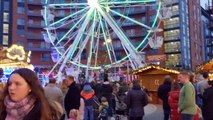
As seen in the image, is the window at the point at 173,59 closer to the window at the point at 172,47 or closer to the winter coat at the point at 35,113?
the window at the point at 172,47

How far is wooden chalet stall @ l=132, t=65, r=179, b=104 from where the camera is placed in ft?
70.4

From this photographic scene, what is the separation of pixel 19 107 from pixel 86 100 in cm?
849

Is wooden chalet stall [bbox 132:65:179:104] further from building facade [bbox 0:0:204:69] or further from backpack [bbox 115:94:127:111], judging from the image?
building facade [bbox 0:0:204:69]

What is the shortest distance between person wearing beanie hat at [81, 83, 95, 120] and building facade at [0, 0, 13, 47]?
209 feet

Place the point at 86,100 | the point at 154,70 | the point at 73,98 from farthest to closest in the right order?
the point at 154,70 < the point at 86,100 < the point at 73,98

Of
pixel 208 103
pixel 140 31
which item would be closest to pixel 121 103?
pixel 208 103

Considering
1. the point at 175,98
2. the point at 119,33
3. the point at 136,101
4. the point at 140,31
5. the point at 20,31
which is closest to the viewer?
the point at 136,101

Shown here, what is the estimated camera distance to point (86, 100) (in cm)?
1107

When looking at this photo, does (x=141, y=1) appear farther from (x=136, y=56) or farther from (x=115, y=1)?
(x=136, y=56)

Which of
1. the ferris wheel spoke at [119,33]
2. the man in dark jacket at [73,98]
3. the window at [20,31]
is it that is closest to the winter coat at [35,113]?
the man in dark jacket at [73,98]

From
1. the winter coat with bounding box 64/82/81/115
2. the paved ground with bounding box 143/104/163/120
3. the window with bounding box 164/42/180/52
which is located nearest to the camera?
the winter coat with bounding box 64/82/81/115

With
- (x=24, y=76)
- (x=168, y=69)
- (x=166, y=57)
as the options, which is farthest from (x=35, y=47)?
(x=24, y=76)

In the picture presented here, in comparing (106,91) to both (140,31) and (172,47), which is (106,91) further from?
(140,31)

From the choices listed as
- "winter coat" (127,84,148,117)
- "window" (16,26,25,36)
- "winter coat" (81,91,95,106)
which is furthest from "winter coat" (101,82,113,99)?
"window" (16,26,25,36)
